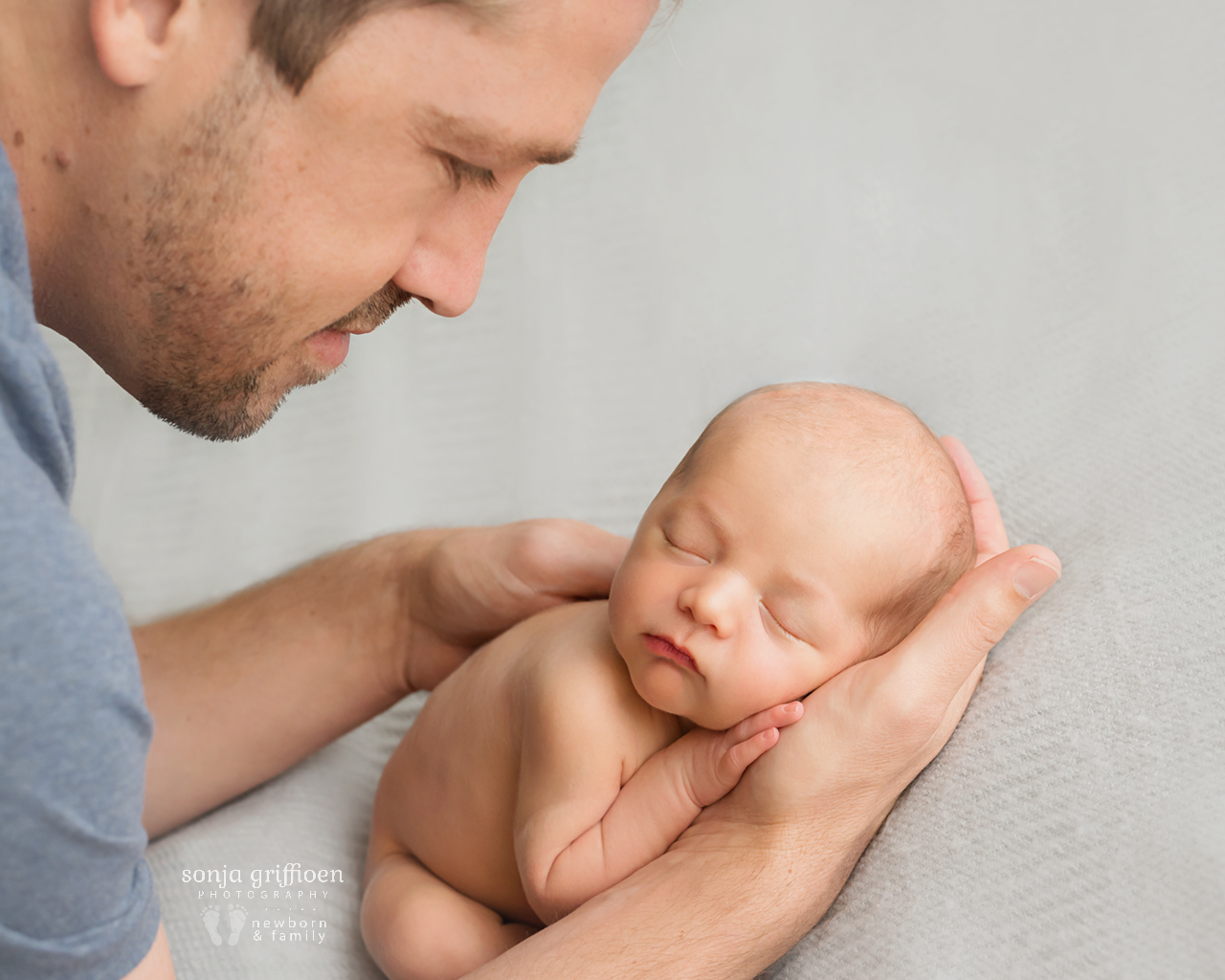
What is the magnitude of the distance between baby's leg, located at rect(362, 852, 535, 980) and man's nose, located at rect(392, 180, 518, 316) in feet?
2.27

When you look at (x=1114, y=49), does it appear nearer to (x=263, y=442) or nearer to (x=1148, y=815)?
(x=1148, y=815)

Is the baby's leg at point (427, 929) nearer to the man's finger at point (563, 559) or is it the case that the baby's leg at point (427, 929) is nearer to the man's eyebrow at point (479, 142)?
the man's finger at point (563, 559)

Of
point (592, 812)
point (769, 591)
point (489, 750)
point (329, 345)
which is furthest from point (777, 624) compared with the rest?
point (329, 345)

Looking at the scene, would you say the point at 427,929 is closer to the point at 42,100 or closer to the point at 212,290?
the point at 212,290

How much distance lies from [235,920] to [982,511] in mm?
1043

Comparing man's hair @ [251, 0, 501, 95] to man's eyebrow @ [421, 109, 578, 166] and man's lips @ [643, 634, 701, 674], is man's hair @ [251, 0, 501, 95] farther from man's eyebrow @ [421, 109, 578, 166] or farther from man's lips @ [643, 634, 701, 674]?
man's lips @ [643, 634, 701, 674]

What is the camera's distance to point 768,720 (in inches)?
43.2

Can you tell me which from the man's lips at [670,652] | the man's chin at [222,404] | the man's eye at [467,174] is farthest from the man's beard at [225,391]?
the man's lips at [670,652]

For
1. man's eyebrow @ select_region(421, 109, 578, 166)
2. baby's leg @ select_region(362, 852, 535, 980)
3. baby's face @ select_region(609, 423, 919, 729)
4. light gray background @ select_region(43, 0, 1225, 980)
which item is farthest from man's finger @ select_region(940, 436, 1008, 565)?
baby's leg @ select_region(362, 852, 535, 980)

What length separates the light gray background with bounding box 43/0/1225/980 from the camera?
1032 millimetres

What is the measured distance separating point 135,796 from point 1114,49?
1.77 m

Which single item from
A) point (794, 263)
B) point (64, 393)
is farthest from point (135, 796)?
point (794, 263)

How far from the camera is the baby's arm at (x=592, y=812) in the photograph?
3.82ft

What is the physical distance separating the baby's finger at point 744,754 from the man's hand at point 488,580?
429 mm
